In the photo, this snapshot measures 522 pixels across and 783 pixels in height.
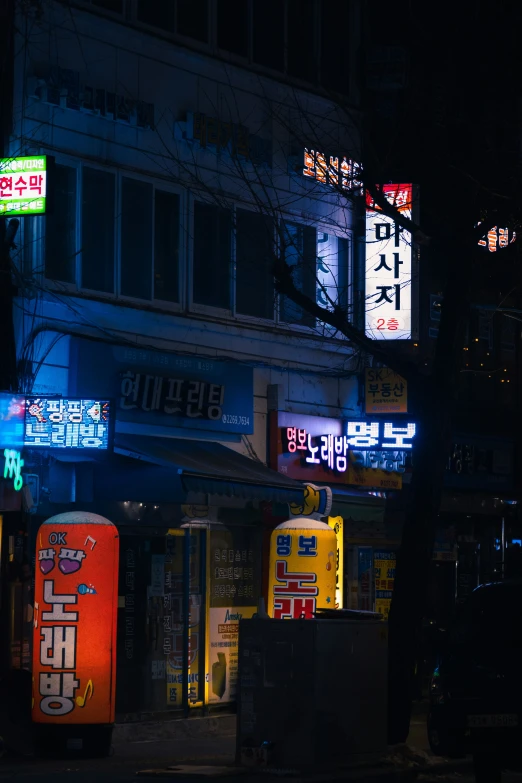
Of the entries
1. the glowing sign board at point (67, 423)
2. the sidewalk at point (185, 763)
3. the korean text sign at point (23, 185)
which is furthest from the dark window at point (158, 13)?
the sidewalk at point (185, 763)

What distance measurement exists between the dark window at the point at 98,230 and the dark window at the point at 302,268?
137 inches

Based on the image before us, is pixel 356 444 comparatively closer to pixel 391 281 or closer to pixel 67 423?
pixel 391 281

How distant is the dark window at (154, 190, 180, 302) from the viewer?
18031mm

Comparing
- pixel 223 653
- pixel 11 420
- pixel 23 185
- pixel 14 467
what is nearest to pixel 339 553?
pixel 223 653

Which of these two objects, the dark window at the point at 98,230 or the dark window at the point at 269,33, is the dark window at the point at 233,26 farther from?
the dark window at the point at 98,230

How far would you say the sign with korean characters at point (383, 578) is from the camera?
21.6m

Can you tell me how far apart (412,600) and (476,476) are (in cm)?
1012

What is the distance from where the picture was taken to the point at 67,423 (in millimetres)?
14680

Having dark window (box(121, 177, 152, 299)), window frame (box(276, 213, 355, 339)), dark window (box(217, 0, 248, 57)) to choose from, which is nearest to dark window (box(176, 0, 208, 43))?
dark window (box(217, 0, 248, 57))

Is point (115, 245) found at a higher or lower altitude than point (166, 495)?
higher

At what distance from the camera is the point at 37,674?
45.2ft

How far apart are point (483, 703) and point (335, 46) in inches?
487

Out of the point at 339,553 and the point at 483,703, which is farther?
the point at 339,553

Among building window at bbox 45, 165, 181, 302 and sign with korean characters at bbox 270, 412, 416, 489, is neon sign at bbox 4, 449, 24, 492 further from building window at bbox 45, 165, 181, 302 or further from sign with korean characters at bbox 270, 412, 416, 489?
sign with korean characters at bbox 270, 412, 416, 489
